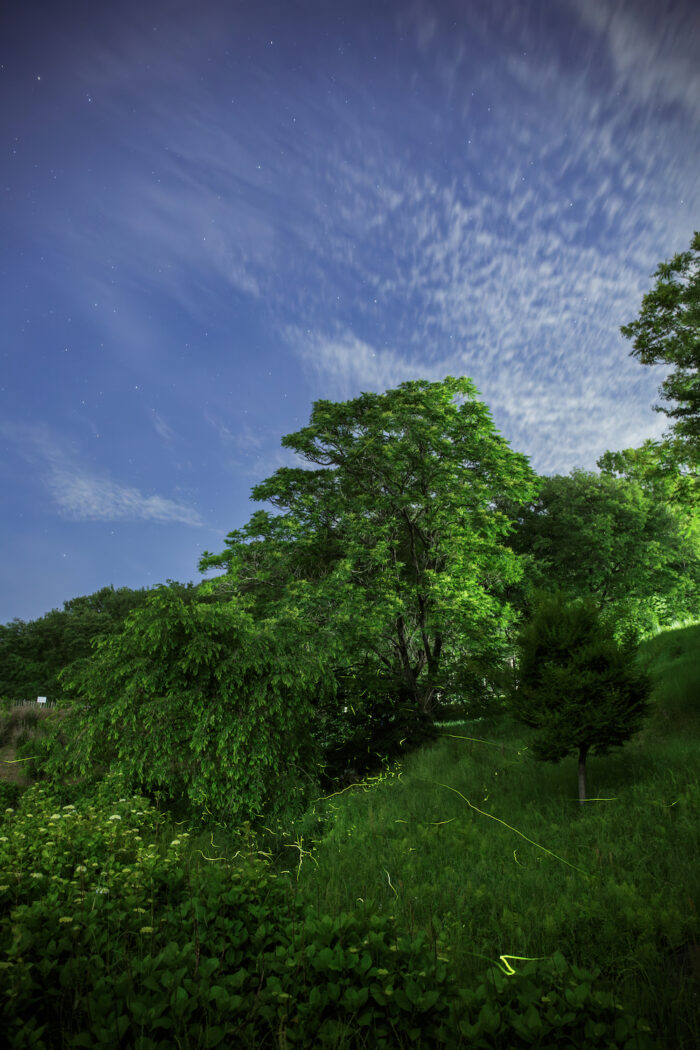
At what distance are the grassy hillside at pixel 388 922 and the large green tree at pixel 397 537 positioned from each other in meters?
5.21

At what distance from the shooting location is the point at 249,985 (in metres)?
2.61

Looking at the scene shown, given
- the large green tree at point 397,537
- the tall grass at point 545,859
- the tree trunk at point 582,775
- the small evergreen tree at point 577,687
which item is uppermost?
the large green tree at point 397,537

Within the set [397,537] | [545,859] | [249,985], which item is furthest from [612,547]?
[249,985]

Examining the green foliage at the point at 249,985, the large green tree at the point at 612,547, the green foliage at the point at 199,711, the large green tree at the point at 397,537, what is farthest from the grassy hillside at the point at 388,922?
the large green tree at the point at 612,547

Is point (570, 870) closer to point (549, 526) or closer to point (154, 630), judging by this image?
point (154, 630)

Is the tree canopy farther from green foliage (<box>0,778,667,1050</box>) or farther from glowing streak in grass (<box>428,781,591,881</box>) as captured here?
green foliage (<box>0,778,667,1050</box>)

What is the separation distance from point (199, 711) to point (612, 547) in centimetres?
1914

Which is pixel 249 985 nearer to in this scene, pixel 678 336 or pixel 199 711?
pixel 199 711

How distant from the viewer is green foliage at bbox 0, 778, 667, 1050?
6.92 feet

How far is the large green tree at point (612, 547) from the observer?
20875 millimetres

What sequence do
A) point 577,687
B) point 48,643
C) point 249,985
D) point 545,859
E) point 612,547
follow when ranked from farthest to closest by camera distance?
point 48,643
point 612,547
point 577,687
point 545,859
point 249,985

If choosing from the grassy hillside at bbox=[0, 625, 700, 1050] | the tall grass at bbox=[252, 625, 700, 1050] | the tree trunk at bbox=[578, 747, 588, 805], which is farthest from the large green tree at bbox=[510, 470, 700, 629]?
the grassy hillside at bbox=[0, 625, 700, 1050]

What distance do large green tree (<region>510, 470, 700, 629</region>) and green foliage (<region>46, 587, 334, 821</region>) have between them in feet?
45.7

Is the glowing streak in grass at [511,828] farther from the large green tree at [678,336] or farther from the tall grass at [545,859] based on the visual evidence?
the large green tree at [678,336]
